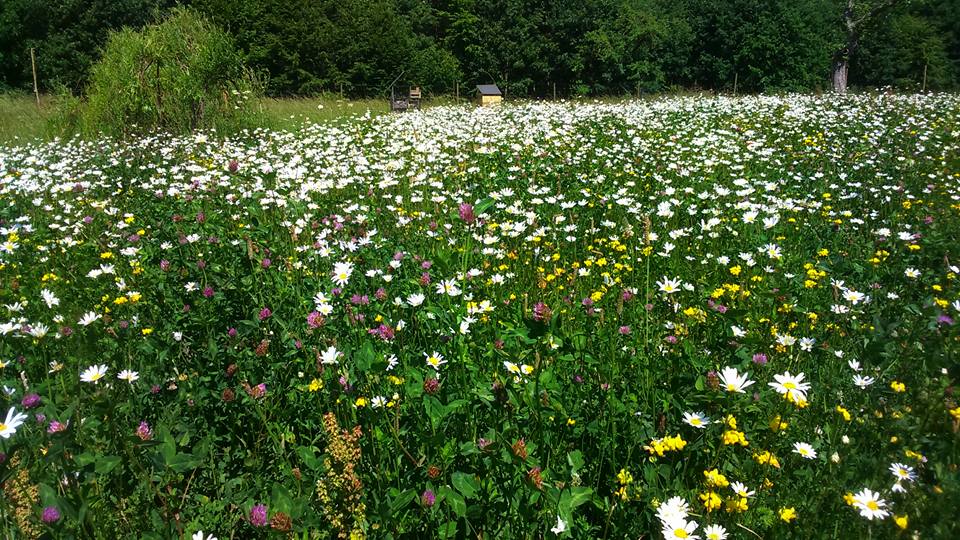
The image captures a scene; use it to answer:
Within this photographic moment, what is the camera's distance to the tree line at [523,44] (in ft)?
102

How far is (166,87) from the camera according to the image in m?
10.6

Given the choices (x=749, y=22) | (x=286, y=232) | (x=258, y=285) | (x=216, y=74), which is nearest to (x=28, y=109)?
(x=216, y=74)

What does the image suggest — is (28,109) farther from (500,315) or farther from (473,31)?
(473,31)

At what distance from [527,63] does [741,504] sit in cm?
4045

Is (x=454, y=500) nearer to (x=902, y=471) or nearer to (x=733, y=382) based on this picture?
(x=733, y=382)

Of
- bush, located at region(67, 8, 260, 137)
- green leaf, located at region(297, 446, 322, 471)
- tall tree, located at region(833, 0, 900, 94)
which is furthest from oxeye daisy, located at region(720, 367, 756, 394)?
tall tree, located at region(833, 0, 900, 94)

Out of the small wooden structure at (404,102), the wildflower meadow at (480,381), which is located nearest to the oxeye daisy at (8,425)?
the wildflower meadow at (480,381)

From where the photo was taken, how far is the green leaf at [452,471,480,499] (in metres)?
1.40

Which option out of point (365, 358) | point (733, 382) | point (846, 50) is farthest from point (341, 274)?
point (846, 50)

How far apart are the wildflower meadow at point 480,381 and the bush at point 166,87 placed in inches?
272

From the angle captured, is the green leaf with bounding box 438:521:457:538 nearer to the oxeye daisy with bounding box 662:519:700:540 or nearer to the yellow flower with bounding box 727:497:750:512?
the oxeye daisy with bounding box 662:519:700:540

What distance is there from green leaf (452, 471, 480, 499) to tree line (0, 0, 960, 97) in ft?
93.4

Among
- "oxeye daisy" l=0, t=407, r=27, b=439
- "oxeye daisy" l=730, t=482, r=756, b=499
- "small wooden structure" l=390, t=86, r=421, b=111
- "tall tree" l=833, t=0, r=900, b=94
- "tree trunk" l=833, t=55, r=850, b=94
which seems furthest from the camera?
"tree trunk" l=833, t=55, r=850, b=94

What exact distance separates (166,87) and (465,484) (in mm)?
11658
